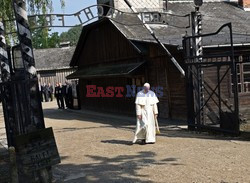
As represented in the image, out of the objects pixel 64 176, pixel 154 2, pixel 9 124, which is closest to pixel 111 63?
pixel 154 2

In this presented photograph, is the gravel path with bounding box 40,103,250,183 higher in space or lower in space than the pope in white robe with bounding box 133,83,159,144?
lower

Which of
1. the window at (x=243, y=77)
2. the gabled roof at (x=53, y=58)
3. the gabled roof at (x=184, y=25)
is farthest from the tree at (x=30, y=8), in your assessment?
the gabled roof at (x=53, y=58)

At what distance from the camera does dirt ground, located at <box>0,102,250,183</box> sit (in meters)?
7.32

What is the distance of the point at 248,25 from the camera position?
66.5 ft

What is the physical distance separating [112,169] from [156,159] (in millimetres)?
1214

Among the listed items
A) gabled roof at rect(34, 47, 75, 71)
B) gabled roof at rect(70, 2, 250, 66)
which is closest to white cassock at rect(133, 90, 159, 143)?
gabled roof at rect(70, 2, 250, 66)

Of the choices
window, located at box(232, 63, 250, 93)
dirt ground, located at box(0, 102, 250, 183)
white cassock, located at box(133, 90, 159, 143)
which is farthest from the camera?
window, located at box(232, 63, 250, 93)

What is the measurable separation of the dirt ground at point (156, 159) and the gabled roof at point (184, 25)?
441cm

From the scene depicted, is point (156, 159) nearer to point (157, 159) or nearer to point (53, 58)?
point (157, 159)

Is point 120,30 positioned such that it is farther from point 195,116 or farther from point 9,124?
point 9,124

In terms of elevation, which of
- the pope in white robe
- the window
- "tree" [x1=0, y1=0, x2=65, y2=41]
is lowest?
the pope in white robe

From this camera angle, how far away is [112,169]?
8.16m

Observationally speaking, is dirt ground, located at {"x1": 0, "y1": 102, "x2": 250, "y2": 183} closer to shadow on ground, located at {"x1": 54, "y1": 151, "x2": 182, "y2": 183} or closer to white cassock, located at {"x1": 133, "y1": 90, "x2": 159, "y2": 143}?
shadow on ground, located at {"x1": 54, "y1": 151, "x2": 182, "y2": 183}

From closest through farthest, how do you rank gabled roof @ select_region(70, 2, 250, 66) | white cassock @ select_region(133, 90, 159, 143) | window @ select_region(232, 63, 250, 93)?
white cassock @ select_region(133, 90, 159, 143) → gabled roof @ select_region(70, 2, 250, 66) → window @ select_region(232, 63, 250, 93)
